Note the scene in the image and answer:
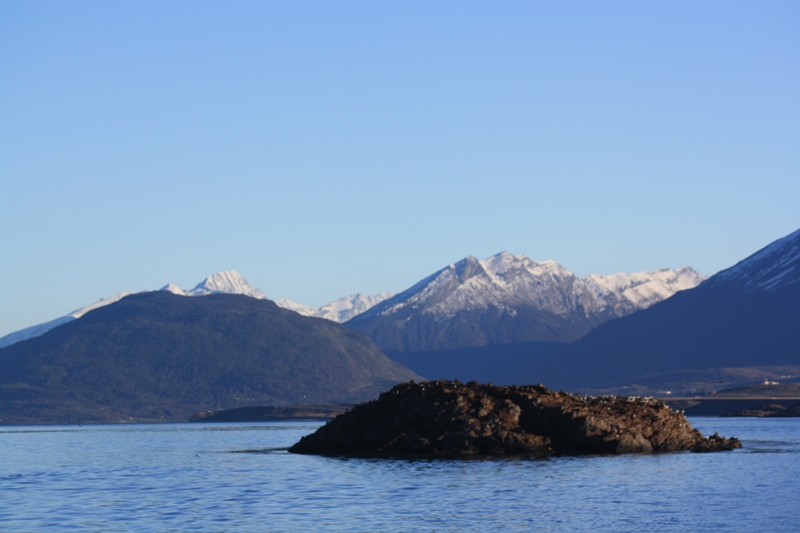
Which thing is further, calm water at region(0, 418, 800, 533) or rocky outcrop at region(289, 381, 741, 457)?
rocky outcrop at region(289, 381, 741, 457)

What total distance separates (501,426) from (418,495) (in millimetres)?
33092

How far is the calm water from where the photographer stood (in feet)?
205

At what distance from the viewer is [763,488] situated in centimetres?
7744

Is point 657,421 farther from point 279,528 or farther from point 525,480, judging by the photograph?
point 279,528

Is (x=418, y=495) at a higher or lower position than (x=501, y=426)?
lower

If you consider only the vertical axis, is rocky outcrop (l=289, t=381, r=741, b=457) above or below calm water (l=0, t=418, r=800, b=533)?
above

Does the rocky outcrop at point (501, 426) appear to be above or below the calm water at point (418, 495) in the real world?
above

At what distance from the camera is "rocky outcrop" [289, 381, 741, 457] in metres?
106

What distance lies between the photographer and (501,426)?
10644 centimetres

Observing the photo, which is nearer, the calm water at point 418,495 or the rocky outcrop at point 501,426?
the calm water at point 418,495

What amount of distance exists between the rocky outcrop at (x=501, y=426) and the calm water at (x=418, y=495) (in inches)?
218

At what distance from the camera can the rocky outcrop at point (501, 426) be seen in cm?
10625

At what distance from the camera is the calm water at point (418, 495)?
62500mm

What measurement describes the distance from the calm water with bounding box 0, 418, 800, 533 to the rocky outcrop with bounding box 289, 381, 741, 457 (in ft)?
18.2
